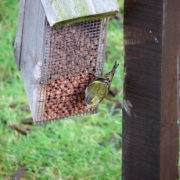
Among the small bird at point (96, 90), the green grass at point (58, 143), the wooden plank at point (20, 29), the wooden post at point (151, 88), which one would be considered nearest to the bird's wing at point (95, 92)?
the small bird at point (96, 90)

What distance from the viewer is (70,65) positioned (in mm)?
3143

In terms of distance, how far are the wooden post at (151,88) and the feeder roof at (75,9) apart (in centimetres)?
14

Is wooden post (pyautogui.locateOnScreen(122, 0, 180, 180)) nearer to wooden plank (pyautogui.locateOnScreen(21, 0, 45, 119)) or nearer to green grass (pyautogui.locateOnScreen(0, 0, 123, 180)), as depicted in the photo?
wooden plank (pyautogui.locateOnScreen(21, 0, 45, 119))

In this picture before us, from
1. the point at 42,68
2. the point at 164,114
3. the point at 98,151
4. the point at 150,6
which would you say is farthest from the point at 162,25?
the point at 98,151

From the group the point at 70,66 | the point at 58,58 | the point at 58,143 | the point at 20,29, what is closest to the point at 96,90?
the point at 70,66

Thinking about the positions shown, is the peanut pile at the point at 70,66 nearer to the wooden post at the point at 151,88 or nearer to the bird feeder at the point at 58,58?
the bird feeder at the point at 58,58

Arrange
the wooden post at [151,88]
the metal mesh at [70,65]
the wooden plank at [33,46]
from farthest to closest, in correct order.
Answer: the metal mesh at [70,65] → the wooden plank at [33,46] → the wooden post at [151,88]

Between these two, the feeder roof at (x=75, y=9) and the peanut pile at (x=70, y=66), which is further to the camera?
the peanut pile at (x=70, y=66)

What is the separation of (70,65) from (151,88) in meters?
0.76

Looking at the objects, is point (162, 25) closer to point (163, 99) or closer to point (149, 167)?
point (163, 99)

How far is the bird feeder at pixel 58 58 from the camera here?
9.66 ft

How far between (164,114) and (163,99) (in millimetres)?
112

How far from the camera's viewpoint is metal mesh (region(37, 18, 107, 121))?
9.92 ft

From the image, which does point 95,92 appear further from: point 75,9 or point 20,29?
point 75,9
